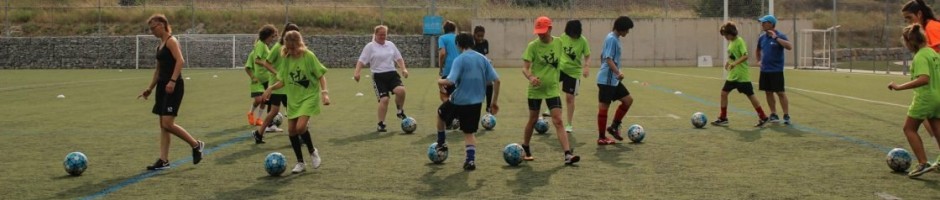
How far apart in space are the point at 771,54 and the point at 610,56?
3.81m

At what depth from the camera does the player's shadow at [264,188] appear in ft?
26.5

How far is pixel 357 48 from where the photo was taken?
51.7 meters

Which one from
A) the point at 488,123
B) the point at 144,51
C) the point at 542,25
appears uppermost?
the point at 144,51

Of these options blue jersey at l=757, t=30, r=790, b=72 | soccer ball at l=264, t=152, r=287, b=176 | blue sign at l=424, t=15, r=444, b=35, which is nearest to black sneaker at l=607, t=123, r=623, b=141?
blue jersey at l=757, t=30, r=790, b=72

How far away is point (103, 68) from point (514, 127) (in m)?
41.0

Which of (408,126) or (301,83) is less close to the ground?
(301,83)

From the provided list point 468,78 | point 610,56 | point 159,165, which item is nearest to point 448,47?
point 610,56

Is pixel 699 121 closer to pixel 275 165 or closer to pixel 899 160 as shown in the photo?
pixel 899 160

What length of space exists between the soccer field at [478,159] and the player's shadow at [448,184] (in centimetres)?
1

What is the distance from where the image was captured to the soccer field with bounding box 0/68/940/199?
828 centimetres

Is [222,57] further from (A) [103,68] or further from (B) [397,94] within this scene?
(B) [397,94]

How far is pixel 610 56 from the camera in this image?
39.5ft

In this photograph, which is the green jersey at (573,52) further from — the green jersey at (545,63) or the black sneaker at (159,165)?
the black sneaker at (159,165)

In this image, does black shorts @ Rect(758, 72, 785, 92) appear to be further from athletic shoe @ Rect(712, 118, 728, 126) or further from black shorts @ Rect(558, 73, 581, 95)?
black shorts @ Rect(558, 73, 581, 95)
